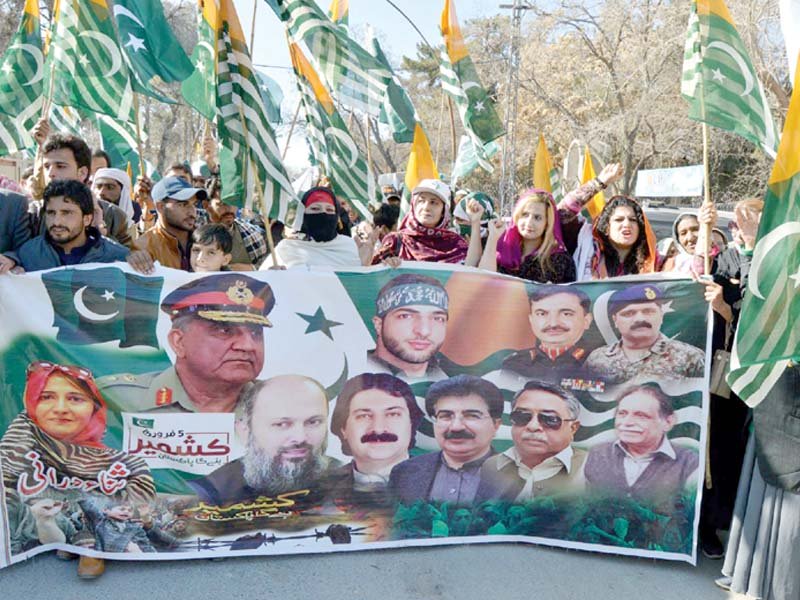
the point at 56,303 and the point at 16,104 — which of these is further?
the point at 16,104

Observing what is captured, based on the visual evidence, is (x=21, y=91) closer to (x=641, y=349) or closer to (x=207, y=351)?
(x=207, y=351)

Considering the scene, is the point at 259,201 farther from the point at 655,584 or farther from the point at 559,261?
the point at 655,584

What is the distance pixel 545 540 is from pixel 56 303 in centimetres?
259

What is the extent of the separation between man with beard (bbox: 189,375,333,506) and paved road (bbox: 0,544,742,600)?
0.33m

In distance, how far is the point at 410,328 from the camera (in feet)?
11.0

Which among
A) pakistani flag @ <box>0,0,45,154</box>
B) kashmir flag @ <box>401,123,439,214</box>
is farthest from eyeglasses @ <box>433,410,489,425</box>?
kashmir flag @ <box>401,123,439,214</box>

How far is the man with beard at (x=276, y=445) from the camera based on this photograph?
124 inches

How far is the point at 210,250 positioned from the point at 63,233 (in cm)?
70

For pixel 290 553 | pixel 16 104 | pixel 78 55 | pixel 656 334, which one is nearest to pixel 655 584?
pixel 656 334

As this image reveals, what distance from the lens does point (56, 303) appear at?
310 cm

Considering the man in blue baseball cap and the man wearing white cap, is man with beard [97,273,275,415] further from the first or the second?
the man wearing white cap

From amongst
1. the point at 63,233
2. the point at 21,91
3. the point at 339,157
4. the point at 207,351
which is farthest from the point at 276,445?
the point at 21,91

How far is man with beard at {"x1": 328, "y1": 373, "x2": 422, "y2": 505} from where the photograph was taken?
129 inches

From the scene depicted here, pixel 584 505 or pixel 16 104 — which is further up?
pixel 16 104
